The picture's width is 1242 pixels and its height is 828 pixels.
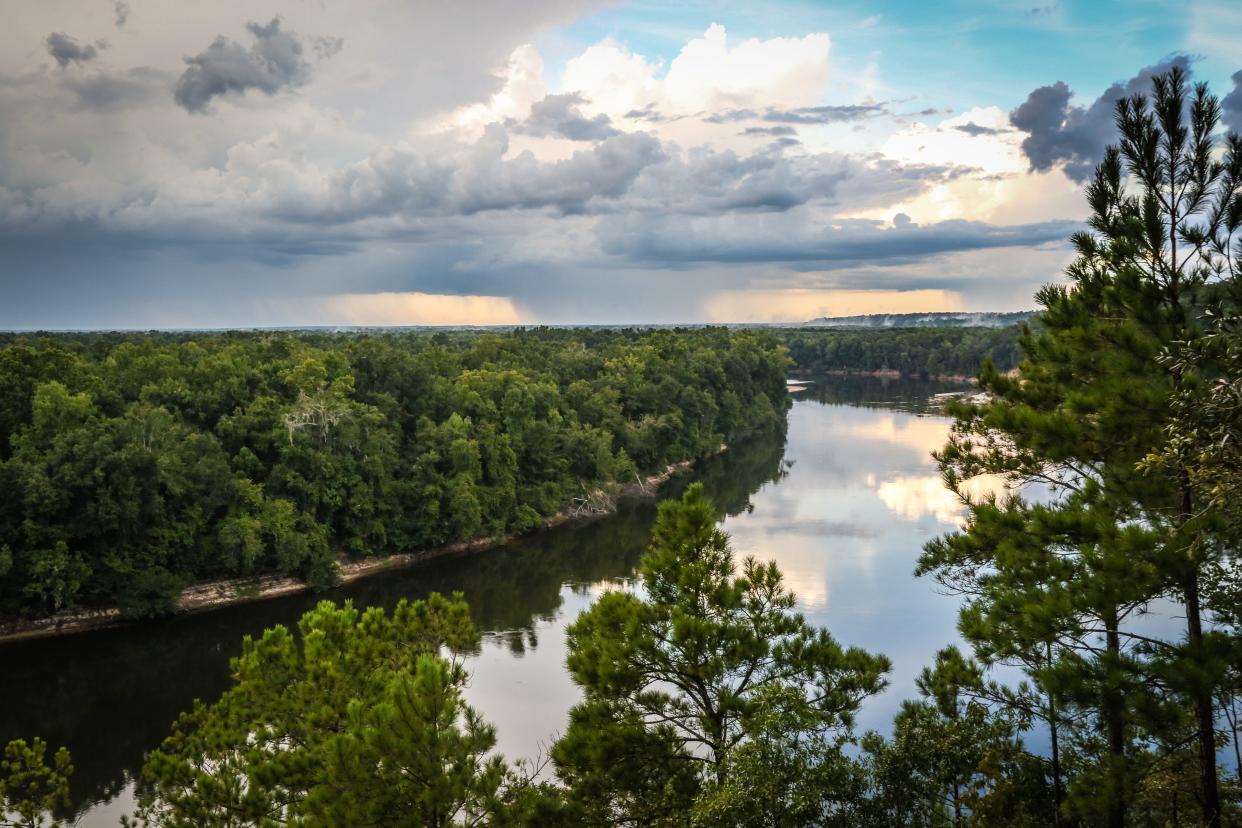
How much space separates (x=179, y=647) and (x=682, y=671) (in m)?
20.4

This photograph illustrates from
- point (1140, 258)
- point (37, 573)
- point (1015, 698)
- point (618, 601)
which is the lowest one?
point (37, 573)

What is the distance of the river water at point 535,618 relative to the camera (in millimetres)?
18578

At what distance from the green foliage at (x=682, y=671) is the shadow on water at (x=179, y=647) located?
12833 mm

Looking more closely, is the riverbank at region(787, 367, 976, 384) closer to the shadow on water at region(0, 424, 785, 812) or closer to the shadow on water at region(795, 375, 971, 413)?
the shadow on water at region(795, 375, 971, 413)

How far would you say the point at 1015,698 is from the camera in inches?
336

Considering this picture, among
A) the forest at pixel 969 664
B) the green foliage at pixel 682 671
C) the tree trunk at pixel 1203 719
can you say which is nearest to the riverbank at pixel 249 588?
the forest at pixel 969 664

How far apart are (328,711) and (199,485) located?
20.4m

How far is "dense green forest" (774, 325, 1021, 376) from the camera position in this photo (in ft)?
306

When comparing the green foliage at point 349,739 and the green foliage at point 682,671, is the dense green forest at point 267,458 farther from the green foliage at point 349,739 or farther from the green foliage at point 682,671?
the green foliage at point 682,671

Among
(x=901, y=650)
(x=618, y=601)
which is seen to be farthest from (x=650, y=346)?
(x=618, y=601)

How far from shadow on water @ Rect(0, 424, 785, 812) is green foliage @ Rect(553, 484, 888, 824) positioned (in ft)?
42.1

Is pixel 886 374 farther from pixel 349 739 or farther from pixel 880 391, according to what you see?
pixel 349 739

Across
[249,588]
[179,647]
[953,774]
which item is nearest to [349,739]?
[953,774]

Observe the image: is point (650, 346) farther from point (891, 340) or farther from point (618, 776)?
point (891, 340)
